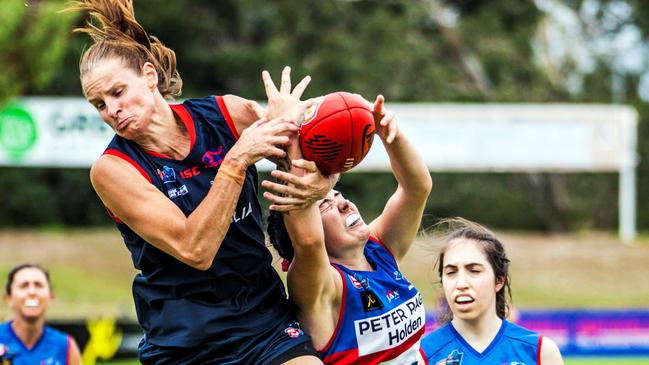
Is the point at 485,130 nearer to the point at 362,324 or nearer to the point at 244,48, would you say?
the point at 244,48

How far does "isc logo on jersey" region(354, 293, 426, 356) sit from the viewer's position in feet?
13.4

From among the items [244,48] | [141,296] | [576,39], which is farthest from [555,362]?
[576,39]

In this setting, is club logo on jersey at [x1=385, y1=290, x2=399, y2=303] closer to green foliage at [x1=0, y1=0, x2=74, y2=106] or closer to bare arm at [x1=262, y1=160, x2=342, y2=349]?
bare arm at [x1=262, y1=160, x2=342, y2=349]

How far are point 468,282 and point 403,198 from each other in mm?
447

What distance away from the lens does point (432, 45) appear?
96.2 feet

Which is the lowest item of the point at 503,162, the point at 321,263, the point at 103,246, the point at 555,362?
the point at 555,362

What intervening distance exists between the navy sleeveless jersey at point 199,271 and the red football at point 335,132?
0.35 meters

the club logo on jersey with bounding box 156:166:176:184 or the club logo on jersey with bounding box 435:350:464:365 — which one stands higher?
the club logo on jersey with bounding box 156:166:176:184

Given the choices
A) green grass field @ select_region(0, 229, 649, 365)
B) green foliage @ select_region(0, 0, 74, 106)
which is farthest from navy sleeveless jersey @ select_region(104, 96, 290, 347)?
green foliage @ select_region(0, 0, 74, 106)

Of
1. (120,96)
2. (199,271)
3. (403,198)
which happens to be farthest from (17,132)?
(199,271)

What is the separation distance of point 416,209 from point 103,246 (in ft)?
59.0

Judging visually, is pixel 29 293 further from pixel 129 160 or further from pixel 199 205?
pixel 199 205

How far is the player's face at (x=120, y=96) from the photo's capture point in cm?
371

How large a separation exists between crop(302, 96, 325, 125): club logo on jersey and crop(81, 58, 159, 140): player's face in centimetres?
56
